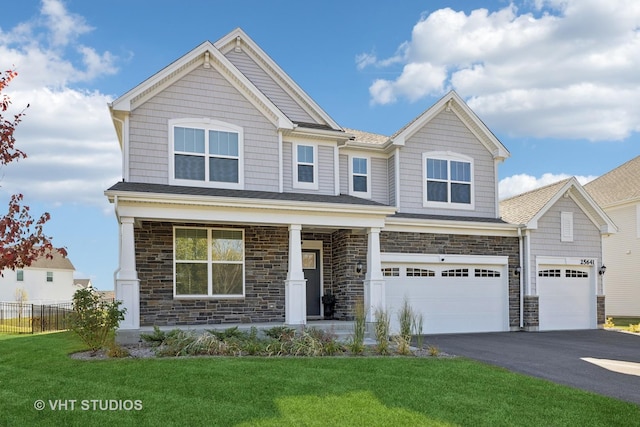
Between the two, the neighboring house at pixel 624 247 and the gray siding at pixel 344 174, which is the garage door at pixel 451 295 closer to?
the gray siding at pixel 344 174

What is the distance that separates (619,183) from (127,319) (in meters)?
23.9

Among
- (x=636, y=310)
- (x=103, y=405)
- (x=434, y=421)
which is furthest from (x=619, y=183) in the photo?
(x=103, y=405)

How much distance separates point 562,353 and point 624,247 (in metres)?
14.7

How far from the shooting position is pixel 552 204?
1823 centimetres

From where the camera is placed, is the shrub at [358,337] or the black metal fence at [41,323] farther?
the black metal fence at [41,323]

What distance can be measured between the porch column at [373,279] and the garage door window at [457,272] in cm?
312

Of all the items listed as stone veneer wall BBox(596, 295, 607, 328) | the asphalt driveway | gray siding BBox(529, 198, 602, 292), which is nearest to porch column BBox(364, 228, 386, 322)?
the asphalt driveway

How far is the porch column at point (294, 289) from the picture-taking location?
13.7m

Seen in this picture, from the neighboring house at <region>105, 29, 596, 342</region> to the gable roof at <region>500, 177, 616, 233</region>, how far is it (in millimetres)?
787

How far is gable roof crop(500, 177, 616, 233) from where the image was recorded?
17969 millimetres

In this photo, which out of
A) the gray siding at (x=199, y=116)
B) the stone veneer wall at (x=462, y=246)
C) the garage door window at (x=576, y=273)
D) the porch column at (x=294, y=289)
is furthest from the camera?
the garage door window at (x=576, y=273)

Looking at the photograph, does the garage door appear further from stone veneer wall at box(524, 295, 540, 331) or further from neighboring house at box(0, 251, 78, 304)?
neighboring house at box(0, 251, 78, 304)

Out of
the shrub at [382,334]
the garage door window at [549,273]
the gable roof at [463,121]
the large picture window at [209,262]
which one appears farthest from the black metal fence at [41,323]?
the garage door window at [549,273]

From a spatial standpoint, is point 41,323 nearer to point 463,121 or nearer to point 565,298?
point 463,121
